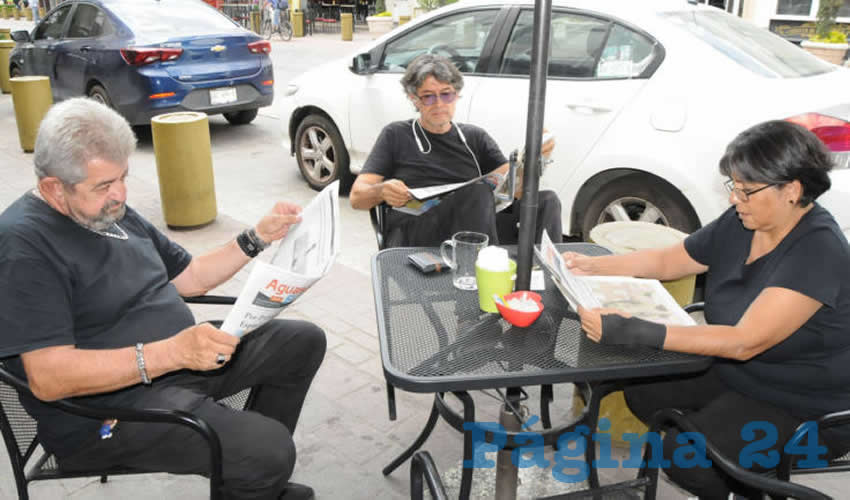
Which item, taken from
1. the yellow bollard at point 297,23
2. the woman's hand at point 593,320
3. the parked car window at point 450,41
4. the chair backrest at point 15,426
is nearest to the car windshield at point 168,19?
the parked car window at point 450,41

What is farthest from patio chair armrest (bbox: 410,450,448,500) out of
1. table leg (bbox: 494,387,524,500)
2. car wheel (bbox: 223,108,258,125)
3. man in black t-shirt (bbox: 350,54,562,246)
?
car wheel (bbox: 223,108,258,125)

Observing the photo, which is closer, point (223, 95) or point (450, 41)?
point (450, 41)

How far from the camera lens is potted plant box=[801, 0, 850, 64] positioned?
1142cm

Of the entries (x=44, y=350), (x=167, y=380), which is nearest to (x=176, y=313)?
(x=167, y=380)

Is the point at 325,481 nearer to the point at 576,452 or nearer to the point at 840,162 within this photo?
the point at 576,452

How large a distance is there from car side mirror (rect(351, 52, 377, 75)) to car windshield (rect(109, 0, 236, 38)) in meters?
3.30

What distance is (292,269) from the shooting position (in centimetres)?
211

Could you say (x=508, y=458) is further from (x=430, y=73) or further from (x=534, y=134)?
(x=430, y=73)

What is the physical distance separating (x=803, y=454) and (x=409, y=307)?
49.8 inches

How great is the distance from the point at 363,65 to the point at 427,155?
2.03m

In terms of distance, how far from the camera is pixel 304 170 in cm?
625

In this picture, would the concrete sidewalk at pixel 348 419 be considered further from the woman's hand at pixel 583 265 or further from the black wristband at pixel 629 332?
the black wristband at pixel 629 332

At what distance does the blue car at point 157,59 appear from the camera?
720 cm

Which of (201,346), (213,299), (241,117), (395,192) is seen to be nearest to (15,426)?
(201,346)
